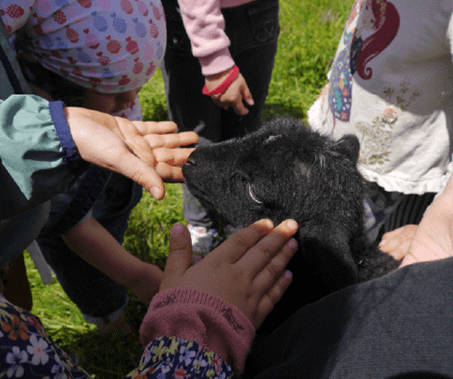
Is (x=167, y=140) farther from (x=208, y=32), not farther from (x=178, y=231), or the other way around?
(x=208, y=32)

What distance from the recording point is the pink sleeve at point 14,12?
3.72ft

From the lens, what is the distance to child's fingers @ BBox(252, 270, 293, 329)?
104 cm

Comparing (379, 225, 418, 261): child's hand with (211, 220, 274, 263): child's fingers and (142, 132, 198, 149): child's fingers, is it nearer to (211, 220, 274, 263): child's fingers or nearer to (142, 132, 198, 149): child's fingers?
(211, 220, 274, 263): child's fingers

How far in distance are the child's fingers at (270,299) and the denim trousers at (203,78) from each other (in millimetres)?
1539

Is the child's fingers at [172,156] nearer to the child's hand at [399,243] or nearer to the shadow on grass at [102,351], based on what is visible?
the child's hand at [399,243]

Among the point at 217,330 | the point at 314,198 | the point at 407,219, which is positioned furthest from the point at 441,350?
the point at 407,219

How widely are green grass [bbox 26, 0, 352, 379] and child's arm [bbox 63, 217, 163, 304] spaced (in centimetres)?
85

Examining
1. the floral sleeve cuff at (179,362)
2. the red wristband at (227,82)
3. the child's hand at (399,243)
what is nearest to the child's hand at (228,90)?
the red wristband at (227,82)

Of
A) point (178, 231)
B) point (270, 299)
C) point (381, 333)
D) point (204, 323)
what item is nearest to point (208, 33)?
point (178, 231)

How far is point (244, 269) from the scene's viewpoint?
1.07m

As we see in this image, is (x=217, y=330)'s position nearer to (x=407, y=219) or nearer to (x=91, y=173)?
(x=91, y=173)

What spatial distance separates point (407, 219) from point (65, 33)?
2.34 meters

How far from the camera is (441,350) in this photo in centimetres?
62

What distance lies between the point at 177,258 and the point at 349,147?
1.02 metres
